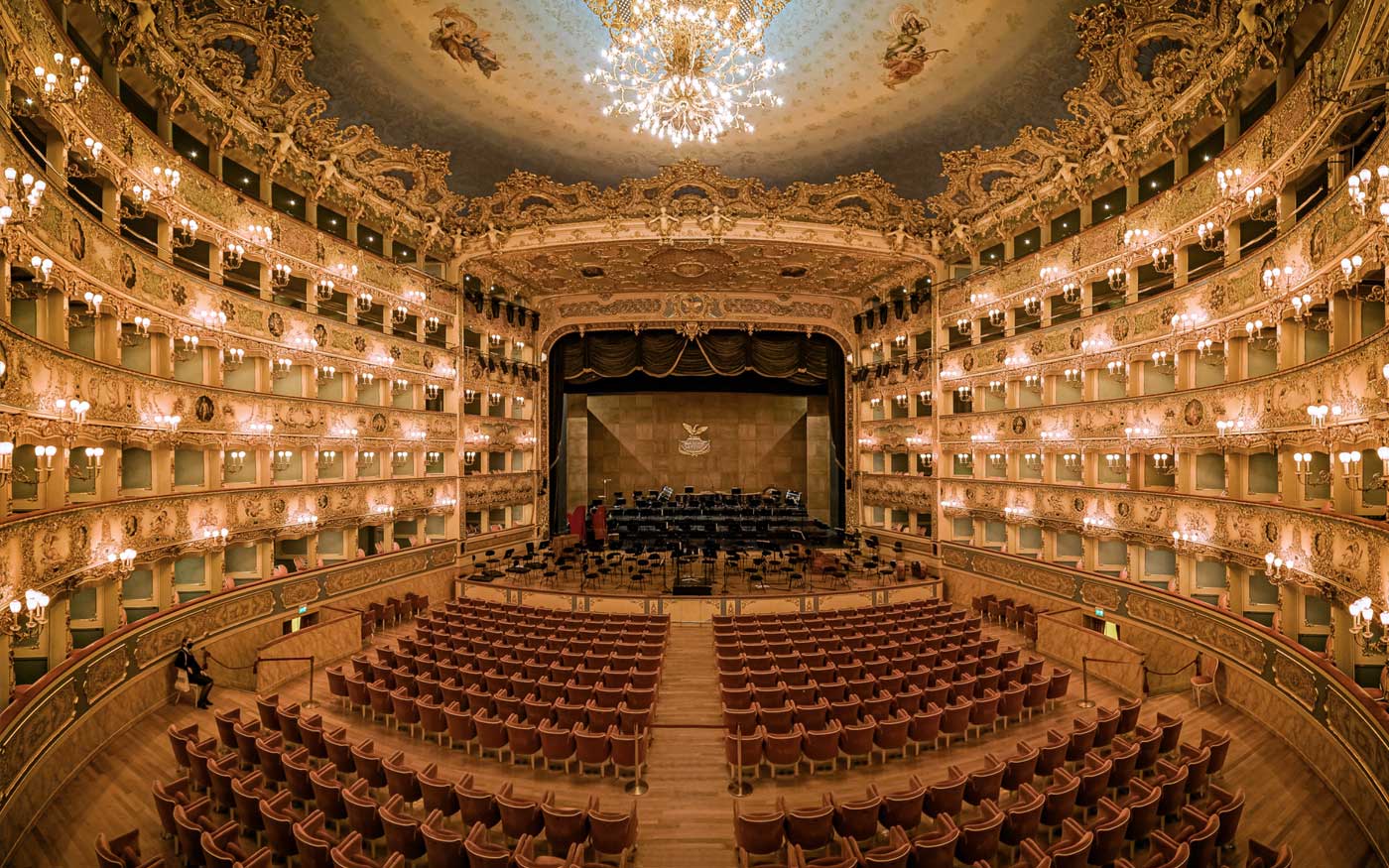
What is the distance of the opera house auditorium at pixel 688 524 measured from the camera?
313 inches

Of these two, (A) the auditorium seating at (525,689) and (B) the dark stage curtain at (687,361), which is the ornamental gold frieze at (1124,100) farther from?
(A) the auditorium seating at (525,689)

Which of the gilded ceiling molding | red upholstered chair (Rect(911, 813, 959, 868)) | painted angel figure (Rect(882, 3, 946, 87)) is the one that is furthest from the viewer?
painted angel figure (Rect(882, 3, 946, 87))

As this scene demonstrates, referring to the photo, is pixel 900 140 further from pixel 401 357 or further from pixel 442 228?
pixel 401 357

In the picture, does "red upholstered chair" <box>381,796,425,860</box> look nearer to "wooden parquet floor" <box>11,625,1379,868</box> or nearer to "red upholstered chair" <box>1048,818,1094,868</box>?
"wooden parquet floor" <box>11,625,1379,868</box>

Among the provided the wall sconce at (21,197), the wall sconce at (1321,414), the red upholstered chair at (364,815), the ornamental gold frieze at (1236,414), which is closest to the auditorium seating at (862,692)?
the red upholstered chair at (364,815)

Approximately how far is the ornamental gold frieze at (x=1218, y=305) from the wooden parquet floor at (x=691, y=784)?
7.11 m

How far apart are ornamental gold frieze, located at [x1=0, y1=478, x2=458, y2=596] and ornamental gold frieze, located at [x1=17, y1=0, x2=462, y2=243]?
6553 millimetres

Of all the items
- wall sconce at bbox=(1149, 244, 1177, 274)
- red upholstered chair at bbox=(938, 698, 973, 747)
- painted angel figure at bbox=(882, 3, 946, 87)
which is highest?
painted angel figure at bbox=(882, 3, 946, 87)

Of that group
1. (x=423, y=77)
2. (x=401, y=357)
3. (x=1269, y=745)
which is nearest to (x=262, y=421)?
(x=401, y=357)

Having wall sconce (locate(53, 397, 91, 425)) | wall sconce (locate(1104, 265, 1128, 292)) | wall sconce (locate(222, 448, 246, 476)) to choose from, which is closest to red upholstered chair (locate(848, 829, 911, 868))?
wall sconce (locate(53, 397, 91, 425))

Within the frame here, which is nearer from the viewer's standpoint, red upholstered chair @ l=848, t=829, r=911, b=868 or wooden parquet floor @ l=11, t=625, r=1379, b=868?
red upholstered chair @ l=848, t=829, r=911, b=868

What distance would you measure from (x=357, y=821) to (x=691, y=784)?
4.35 metres

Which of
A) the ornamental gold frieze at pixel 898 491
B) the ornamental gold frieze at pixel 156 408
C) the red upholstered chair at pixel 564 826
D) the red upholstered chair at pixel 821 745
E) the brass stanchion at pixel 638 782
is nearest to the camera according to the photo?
the red upholstered chair at pixel 564 826

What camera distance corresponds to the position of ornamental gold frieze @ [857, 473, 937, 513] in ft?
74.7
